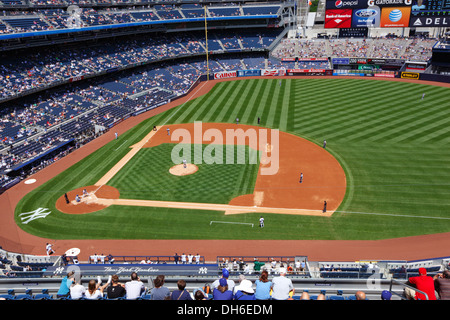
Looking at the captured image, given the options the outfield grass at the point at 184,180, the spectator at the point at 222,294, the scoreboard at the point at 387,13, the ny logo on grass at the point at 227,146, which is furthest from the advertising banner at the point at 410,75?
the spectator at the point at 222,294

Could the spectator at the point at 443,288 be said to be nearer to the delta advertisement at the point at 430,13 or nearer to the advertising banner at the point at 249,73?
the advertising banner at the point at 249,73

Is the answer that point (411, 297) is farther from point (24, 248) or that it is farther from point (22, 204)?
point (22, 204)

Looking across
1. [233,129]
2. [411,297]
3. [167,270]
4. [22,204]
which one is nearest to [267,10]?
[233,129]

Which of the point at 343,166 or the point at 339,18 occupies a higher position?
the point at 339,18

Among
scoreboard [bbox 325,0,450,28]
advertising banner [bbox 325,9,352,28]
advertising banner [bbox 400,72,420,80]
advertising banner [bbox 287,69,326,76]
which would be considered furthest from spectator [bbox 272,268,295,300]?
advertising banner [bbox 325,9,352,28]

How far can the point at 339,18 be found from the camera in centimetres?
7100

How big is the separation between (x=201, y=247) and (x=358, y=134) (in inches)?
982

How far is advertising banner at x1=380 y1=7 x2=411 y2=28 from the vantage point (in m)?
64.8

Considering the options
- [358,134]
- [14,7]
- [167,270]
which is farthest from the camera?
[14,7]

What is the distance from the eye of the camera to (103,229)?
24.0m

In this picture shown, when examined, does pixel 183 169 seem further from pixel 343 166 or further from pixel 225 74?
pixel 225 74

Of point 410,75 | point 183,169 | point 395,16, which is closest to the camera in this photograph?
point 183,169

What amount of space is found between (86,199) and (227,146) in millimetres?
15912

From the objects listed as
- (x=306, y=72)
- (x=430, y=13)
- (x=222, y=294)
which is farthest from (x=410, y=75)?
(x=222, y=294)
